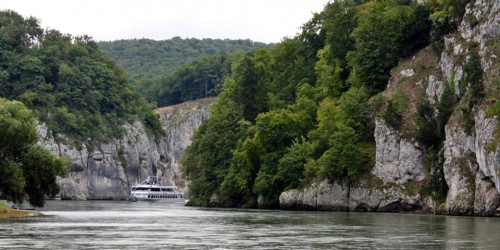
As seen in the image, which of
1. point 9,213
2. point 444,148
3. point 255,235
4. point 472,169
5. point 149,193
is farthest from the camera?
point 149,193

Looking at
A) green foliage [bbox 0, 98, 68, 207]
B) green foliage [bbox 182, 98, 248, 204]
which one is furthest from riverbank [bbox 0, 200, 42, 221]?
green foliage [bbox 182, 98, 248, 204]

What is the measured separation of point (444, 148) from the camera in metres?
94.2

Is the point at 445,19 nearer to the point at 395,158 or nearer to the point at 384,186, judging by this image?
the point at 395,158

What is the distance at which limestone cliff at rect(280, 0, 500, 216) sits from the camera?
8569 cm

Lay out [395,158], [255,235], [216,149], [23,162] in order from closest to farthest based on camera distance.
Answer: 1. [255,235]
2. [23,162]
3. [395,158]
4. [216,149]

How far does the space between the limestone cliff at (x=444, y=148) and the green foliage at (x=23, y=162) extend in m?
34.2

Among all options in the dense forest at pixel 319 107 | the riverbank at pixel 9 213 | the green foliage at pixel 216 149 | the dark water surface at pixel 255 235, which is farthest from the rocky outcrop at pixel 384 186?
the riverbank at pixel 9 213

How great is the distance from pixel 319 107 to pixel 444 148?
30991mm

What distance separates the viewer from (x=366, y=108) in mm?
110375

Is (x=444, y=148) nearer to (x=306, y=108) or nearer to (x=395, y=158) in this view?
(x=395, y=158)

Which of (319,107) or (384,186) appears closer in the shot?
(384,186)

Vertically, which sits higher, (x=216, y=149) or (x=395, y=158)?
(x=216, y=149)

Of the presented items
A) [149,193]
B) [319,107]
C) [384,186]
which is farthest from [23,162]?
[149,193]

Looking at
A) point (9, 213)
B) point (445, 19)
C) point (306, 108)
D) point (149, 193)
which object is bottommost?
point (9, 213)
